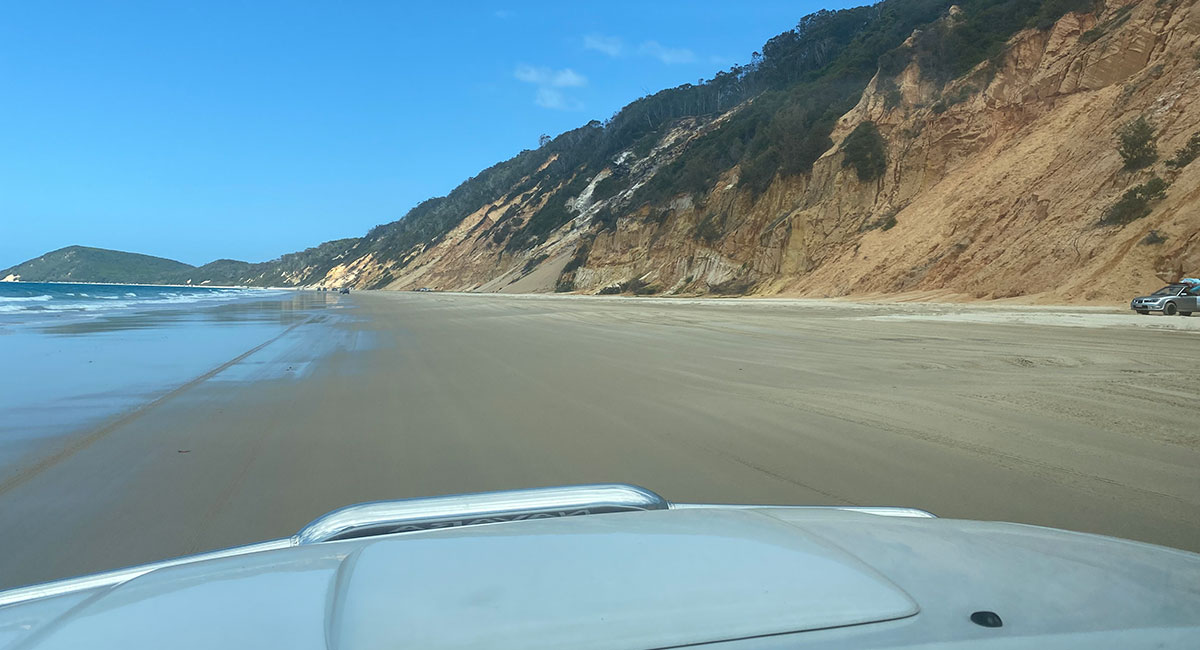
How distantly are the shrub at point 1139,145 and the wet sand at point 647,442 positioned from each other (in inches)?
736

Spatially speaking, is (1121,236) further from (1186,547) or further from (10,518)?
(10,518)

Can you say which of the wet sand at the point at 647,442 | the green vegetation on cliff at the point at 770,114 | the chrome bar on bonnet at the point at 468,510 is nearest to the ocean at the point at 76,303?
the wet sand at the point at 647,442

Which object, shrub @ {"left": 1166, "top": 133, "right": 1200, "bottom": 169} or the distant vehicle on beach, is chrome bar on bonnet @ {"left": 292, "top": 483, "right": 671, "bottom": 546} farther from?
shrub @ {"left": 1166, "top": 133, "right": 1200, "bottom": 169}

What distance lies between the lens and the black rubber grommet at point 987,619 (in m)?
1.58

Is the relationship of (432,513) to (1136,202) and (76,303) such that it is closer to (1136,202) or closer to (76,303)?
(1136,202)

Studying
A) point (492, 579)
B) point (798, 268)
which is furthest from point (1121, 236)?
point (492, 579)

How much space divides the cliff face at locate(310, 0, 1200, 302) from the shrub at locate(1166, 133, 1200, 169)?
0.31 meters

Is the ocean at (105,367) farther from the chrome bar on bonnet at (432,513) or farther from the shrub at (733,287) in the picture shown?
the shrub at (733,287)

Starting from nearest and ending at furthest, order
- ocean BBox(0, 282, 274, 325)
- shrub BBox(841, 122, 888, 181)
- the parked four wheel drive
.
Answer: the parked four wheel drive, ocean BBox(0, 282, 274, 325), shrub BBox(841, 122, 888, 181)

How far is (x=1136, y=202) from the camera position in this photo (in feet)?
84.9

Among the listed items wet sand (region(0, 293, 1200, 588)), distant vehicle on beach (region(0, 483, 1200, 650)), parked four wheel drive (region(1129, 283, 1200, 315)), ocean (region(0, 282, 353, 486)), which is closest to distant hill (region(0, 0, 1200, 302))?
parked four wheel drive (region(1129, 283, 1200, 315))

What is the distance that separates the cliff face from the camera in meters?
26.7

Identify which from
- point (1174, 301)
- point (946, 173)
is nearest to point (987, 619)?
point (1174, 301)

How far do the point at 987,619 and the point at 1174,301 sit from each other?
23210 millimetres
